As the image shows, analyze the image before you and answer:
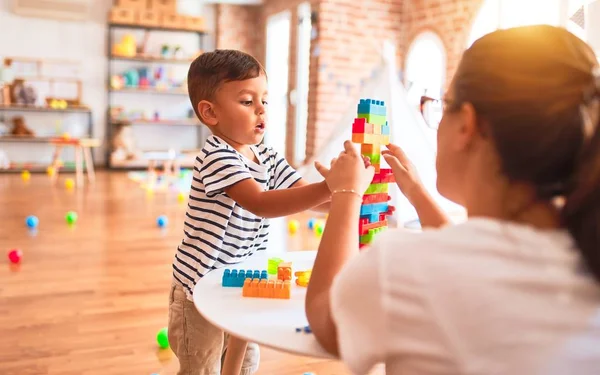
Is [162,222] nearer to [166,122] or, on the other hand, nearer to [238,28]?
[166,122]

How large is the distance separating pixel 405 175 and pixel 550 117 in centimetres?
49

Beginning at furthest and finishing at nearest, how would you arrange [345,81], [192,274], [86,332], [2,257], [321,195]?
[345,81], [2,257], [86,332], [192,274], [321,195]

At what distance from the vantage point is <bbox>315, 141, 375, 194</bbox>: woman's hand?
36.3 inches

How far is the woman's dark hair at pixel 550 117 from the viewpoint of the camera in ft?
1.95

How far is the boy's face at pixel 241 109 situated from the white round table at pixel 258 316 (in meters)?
0.36

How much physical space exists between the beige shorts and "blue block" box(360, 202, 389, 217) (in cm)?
49

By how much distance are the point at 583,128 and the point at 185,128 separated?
28.8 ft

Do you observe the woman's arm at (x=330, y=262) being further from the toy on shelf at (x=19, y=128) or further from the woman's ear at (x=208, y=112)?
the toy on shelf at (x=19, y=128)

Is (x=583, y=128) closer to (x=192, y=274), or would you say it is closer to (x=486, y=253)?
(x=486, y=253)

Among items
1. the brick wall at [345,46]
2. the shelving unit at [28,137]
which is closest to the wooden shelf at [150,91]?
the shelving unit at [28,137]

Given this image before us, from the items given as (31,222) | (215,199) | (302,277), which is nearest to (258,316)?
(302,277)

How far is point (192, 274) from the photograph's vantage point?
1312 millimetres

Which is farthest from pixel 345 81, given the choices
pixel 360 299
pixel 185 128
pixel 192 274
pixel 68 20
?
pixel 360 299

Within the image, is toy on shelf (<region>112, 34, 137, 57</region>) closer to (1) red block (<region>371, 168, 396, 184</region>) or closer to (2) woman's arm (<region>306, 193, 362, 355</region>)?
(1) red block (<region>371, 168, 396, 184</region>)
